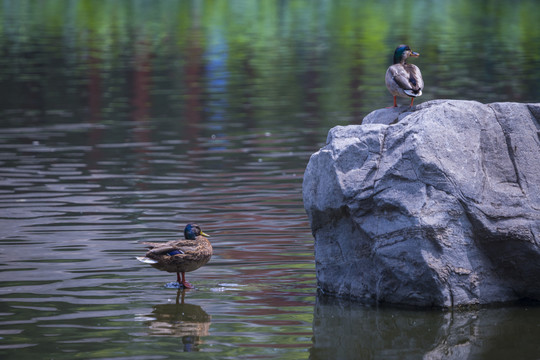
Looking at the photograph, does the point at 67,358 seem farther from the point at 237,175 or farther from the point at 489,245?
the point at 237,175

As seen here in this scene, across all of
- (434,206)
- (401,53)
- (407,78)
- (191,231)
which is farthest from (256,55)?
(434,206)

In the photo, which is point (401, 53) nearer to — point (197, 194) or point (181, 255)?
point (181, 255)

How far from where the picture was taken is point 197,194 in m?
14.4

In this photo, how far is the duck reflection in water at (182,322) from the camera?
26.9ft

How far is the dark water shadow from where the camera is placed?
25.4 ft

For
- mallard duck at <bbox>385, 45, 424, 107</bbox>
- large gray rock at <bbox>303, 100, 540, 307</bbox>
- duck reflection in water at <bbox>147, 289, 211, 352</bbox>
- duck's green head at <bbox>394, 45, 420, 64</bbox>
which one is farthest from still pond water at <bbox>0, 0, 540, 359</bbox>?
duck's green head at <bbox>394, 45, 420, 64</bbox>

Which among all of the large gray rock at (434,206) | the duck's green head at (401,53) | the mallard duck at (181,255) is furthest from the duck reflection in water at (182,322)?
the duck's green head at (401,53)

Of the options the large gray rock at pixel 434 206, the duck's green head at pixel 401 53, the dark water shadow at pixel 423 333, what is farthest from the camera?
the duck's green head at pixel 401 53

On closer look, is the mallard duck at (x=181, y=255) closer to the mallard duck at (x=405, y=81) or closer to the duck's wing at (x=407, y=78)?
the mallard duck at (x=405, y=81)

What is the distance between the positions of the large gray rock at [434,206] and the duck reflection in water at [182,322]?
141 cm

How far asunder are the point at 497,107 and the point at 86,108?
1701 cm

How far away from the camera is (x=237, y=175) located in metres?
15.8

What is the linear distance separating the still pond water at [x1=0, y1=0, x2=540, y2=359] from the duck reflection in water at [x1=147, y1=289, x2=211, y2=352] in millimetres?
20

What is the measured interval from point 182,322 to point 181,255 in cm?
97
